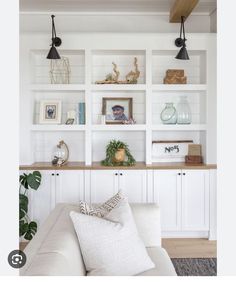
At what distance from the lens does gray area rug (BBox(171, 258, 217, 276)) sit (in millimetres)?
2486

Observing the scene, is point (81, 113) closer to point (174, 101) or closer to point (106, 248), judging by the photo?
point (174, 101)

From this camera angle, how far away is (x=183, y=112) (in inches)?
135

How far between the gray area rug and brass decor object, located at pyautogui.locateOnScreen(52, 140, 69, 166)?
48.1 inches

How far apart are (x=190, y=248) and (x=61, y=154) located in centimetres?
132

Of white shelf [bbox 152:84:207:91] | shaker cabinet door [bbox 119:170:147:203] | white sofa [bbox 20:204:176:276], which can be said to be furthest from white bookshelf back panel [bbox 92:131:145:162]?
white sofa [bbox 20:204:176:276]

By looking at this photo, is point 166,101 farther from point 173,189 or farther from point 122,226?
point 122,226

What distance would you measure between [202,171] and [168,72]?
91cm

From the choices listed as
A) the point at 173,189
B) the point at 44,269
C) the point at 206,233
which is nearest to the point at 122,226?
the point at 44,269

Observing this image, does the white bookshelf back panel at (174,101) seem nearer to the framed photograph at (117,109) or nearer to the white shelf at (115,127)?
the framed photograph at (117,109)

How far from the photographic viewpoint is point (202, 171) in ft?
10.5

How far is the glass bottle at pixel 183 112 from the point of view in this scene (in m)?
3.41

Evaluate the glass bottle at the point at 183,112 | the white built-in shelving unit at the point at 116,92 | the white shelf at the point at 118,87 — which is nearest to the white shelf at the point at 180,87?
the white built-in shelving unit at the point at 116,92

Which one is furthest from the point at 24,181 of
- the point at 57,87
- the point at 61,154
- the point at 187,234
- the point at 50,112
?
the point at 187,234

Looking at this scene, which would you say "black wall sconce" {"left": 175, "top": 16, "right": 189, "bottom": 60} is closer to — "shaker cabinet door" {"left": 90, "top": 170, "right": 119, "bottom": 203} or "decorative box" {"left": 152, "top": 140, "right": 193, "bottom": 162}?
"decorative box" {"left": 152, "top": 140, "right": 193, "bottom": 162}
